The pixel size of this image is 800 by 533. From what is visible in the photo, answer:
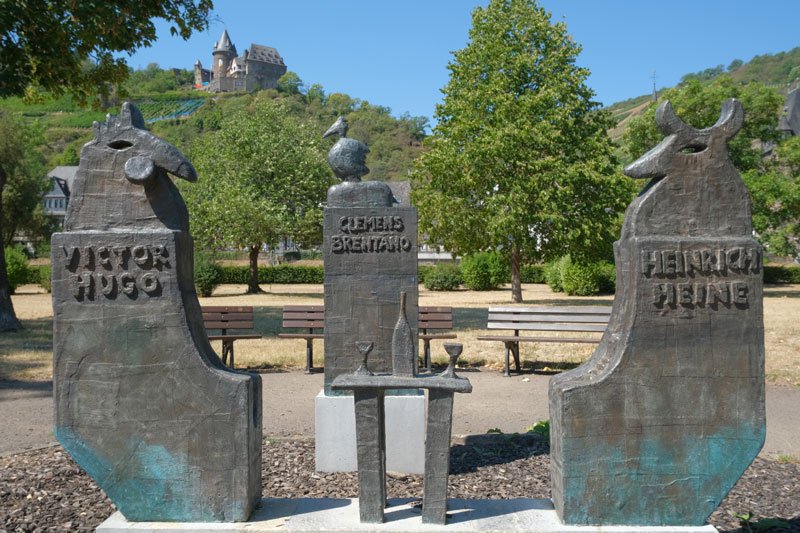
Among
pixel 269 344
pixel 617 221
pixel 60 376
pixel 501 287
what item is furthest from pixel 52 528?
pixel 501 287

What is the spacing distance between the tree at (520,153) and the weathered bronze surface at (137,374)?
18.6 m

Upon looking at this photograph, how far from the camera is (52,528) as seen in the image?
4.32 meters

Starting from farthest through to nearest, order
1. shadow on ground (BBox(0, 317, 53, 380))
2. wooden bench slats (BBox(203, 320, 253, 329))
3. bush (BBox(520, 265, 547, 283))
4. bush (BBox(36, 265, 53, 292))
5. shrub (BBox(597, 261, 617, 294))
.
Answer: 1. bush (BBox(520, 265, 547, 283))
2. bush (BBox(36, 265, 53, 292))
3. shrub (BBox(597, 261, 617, 294))
4. wooden bench slats (BBox(203, 320, 253, 329))
5. shadow on ground (BBox(0, 317, 53, 380))

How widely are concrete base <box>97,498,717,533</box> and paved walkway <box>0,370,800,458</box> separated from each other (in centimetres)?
317

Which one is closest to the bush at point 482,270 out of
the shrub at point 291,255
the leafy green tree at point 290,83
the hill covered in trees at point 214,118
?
the shrub at point 291,255

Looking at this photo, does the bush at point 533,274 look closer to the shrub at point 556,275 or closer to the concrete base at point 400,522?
the shrub at point 556,275

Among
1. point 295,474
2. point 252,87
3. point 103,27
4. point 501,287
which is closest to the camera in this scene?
point 295,474

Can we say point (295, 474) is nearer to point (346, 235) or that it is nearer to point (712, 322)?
point (346, 235)

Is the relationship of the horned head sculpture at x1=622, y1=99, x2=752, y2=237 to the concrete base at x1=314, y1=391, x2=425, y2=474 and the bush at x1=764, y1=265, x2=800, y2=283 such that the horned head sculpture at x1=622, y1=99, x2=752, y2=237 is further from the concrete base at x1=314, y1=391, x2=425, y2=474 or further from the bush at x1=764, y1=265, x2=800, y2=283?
the bush at x1=764, y1=265, x2=800, y2=283

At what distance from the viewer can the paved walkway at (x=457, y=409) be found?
22.8 ft

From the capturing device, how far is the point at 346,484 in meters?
5.41

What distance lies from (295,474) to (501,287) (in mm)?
30544

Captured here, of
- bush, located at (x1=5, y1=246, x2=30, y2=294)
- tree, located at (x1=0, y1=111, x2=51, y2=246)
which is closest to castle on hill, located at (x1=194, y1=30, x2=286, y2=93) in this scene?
tree, located at (x1=0, y1=111, x2=51, y2=246)

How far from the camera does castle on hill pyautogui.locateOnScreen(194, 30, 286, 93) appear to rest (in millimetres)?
153375
